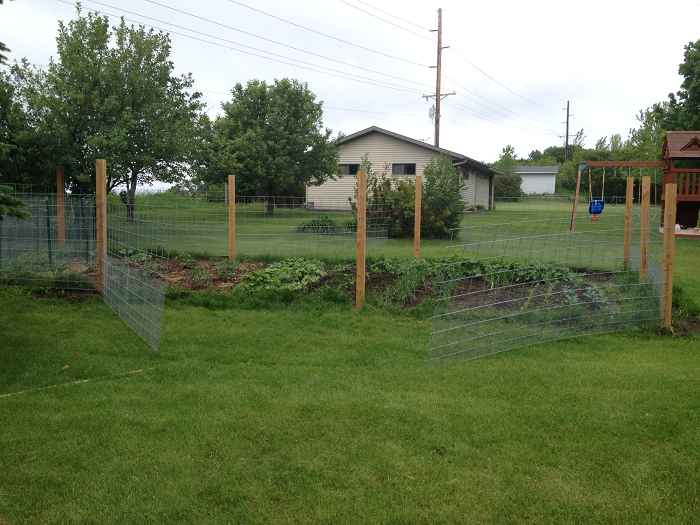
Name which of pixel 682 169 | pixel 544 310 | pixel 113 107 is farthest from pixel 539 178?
pixel 544 310

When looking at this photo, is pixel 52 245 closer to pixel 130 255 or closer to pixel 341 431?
pixel 130 255

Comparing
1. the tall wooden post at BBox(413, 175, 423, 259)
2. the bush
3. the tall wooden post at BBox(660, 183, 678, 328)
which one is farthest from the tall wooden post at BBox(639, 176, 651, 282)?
the bush

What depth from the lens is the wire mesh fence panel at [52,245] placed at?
310 inches

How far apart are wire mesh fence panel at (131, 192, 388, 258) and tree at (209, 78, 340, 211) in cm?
1420

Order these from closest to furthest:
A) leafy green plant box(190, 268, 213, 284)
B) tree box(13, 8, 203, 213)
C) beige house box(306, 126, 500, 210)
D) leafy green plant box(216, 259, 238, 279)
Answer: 1. leafy green plant box(190, 268, 213, 284)
2. leafy green plant box(216, 259, 238, 279)
3. tree box(13, 8, 203, 213)
4. beige house box(306, 126, 500, 210)

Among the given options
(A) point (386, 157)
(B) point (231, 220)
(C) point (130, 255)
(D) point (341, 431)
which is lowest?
(D) point (341, 431)

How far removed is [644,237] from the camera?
6859 millimetres

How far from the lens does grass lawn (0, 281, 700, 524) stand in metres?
2.92

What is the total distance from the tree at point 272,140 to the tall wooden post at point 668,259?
64.8ft

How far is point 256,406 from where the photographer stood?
4.18 m

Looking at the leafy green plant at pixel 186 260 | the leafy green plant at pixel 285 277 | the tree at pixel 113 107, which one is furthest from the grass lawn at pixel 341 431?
the tree at pixel 113 107

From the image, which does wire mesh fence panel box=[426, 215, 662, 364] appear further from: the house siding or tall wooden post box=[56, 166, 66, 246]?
the house siding

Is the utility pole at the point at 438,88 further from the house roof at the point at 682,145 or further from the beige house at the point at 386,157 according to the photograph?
the house roof at the point at 682,145

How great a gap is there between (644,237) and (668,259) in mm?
905
